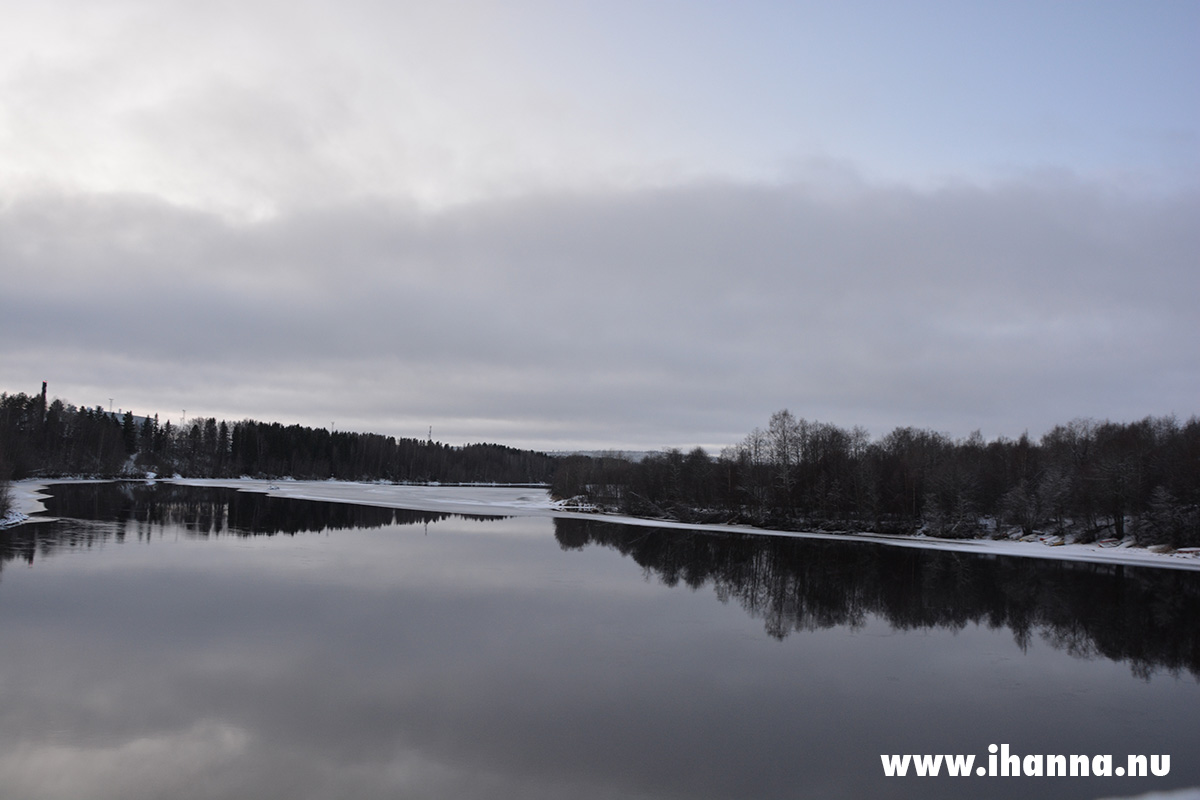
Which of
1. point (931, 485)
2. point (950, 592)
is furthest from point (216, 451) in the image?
point (950, 592)

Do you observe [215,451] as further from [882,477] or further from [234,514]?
[882,477]

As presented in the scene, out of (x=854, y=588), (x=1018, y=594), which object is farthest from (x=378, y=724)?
(x=1018, y=594)

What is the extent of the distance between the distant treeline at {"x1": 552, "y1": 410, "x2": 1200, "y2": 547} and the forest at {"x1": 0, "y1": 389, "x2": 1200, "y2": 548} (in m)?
0.10

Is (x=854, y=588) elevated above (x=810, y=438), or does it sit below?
below

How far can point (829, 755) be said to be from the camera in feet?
25.3

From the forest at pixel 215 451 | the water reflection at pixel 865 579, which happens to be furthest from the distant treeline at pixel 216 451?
the water reflection at pixel 865 579

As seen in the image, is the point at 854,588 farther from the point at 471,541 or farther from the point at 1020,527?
the point at 1020,527

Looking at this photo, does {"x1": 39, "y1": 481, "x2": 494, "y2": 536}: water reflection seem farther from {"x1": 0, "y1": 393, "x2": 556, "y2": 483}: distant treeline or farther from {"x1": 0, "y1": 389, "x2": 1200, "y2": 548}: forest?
{"x1": 0, "y1": 393, "x2": 556, "y2": 483}: distant treeline

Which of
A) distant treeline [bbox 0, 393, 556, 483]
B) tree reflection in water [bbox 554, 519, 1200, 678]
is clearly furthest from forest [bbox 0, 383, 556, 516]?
tree reflection in water [bbox 554, 519, 1200, 678]

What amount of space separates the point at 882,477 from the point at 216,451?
357ft

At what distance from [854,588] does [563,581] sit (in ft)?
31.1

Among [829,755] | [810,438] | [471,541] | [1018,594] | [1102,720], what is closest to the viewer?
[829,755]

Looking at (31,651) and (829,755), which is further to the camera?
(31,651)

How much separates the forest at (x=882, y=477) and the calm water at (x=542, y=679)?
2010cm
